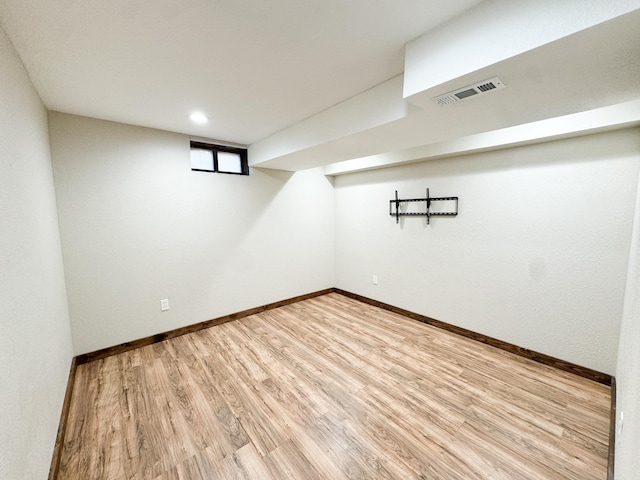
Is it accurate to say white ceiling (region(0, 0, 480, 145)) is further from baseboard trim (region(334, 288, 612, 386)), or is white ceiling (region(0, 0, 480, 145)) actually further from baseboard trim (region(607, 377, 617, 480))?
baseboard trim (region(334, 288, 612, 386))

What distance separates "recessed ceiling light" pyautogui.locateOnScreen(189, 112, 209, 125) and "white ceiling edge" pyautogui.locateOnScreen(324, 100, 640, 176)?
2138 millimetres

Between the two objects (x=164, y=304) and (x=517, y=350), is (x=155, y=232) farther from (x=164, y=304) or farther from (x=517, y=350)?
(x=517, y=350)

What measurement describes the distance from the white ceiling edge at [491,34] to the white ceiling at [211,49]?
71mm

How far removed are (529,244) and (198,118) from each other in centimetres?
334

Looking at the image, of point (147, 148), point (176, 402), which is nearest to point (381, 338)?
point (176, 402)

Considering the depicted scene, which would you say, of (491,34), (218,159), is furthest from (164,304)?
(491,34)

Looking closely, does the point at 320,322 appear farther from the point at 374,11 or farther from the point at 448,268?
the point at 374,11

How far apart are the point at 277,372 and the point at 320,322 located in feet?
3.67

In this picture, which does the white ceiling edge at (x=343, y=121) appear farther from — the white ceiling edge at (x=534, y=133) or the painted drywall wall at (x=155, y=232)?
the white ceiling edge at (x=534, y=133)

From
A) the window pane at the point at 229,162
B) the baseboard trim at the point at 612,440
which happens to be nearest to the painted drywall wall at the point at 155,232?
the window pane at the point at 229,162

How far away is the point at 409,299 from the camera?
3418 mm

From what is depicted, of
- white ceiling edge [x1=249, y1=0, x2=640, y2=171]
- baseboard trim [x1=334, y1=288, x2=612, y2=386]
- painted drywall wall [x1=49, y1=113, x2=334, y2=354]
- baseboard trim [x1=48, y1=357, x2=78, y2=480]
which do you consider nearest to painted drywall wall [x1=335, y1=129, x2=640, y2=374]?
baseboard trim [x1=334, y1=288, x2=612, y2=386]

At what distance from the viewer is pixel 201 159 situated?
311cm

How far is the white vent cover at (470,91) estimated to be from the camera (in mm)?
1271
